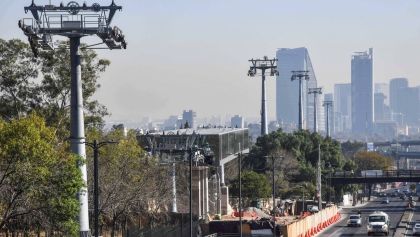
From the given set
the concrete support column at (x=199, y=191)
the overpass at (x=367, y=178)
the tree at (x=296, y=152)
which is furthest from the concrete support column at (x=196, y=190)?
the overpass at (x=367, y=178)

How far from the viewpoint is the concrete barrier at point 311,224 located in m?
67.4

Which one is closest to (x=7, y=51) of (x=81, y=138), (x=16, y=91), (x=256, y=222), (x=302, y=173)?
(x=16, y=91)

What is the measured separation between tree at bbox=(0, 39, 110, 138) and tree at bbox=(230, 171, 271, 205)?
37.3 meters

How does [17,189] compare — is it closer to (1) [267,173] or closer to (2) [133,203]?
(2) [133,203]

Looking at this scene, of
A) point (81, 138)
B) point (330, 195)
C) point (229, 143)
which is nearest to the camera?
point (81, 138)

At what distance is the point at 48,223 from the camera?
40125 mm

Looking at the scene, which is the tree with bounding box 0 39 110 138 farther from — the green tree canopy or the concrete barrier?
the green tree canopy

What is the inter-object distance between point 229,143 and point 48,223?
8114 cm

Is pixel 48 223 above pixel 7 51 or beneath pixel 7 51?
beneath

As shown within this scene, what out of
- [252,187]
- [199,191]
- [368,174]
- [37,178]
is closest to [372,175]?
[368,174]

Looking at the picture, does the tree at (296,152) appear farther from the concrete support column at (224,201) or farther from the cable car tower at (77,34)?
the cable car tower at (77,34)

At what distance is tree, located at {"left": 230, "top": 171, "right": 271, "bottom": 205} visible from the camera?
4000 inches

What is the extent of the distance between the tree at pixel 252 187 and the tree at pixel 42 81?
122 feet

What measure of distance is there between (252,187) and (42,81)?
40.1m
